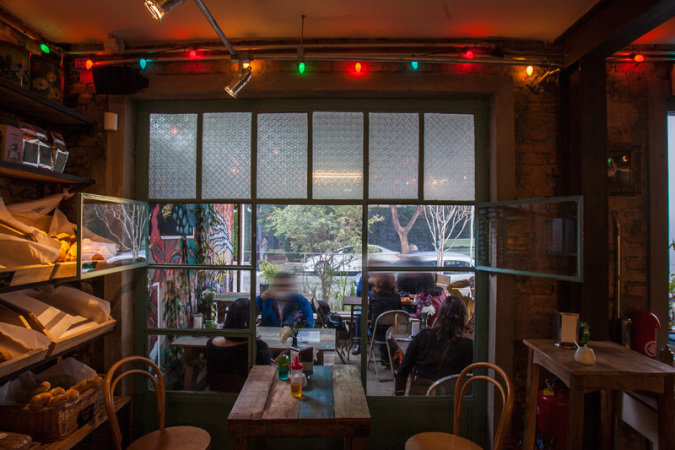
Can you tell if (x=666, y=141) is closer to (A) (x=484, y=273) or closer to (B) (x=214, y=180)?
(A) (x=484, y=273)

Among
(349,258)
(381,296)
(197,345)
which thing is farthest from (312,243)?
(197,345)

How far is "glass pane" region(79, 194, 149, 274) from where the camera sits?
2232mm

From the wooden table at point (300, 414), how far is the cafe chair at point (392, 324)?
594 mm

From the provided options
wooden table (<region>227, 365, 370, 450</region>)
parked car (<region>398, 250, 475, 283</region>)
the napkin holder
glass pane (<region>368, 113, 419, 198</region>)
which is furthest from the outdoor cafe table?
the napkin holder

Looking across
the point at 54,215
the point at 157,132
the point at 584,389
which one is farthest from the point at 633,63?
the point at 54,215

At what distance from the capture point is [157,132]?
2.95 metres

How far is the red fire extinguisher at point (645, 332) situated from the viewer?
2.52m

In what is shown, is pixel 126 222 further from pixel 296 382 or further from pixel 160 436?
pixel 296 382

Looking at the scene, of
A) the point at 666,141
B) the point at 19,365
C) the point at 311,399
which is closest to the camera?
the point at 19,365

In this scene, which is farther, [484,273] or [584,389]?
[484,273]

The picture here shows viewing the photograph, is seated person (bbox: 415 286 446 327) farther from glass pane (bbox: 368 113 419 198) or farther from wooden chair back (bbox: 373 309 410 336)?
glass pane (bbox: 368 113 419 198)

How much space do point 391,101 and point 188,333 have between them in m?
2.49

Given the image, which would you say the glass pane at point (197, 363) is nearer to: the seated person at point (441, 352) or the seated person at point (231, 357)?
the seated person at point (231, 357)

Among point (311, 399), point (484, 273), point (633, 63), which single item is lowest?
point (311, 399)
